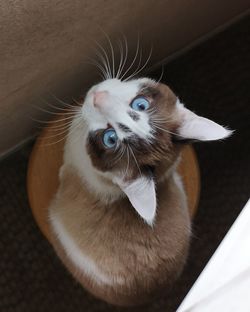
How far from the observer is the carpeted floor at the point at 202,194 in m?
1.38

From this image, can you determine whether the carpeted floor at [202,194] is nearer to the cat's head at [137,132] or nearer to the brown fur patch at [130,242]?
the brown fur patch at [130,242]

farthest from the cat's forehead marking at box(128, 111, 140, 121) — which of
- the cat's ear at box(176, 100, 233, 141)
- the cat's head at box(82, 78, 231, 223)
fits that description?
the cat's ear at box(176, 100, 233, 141)

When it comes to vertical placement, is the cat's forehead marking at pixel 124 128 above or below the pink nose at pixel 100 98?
below

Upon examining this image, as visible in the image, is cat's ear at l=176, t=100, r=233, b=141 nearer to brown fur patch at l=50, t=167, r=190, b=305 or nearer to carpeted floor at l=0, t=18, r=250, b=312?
brown fur patch at l=50, t=167, r=190, b=305

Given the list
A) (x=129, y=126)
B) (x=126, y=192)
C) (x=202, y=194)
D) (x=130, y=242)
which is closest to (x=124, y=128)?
(x=129, y=126)

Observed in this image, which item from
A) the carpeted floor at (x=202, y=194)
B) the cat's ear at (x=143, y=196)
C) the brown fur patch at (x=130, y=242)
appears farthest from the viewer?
the carpeted floor at (x=202, y=194)

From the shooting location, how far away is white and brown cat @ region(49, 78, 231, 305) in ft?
2.97

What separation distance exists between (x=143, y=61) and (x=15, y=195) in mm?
580

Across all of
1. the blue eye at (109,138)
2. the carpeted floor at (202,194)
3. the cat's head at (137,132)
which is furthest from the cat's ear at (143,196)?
the carpeted floor at (202,194)

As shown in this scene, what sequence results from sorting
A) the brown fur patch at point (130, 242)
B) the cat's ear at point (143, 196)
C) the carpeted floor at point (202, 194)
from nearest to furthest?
1. the cat's ear at point (143, 196)
2. the brown fur patch at point (130, 242)
3. the carpeted floor at point (202, 194)

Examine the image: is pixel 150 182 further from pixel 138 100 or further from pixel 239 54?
pixel 239 54

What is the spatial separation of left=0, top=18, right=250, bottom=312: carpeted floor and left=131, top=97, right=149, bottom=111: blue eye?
0.59 m

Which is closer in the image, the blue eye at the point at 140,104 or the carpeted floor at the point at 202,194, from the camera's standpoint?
the blue eye at the point at 140,104

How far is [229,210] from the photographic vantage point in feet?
4.99
